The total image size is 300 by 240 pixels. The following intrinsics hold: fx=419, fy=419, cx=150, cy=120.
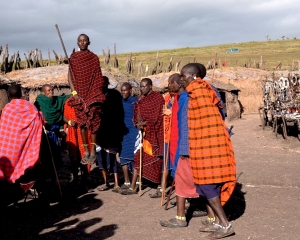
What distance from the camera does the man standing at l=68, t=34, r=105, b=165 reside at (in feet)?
21.4

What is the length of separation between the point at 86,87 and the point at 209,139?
8.45 ft

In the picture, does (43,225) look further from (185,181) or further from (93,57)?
(93,57)

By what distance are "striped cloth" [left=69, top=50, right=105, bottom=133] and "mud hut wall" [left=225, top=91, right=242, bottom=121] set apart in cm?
1504

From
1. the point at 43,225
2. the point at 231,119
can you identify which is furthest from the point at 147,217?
the point at 231,119

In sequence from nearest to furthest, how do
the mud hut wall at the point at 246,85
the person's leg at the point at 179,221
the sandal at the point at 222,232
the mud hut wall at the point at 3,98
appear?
1. the sandal at the point at 222,232
2. the person's leg at the point at 179,221
3. the mud hut wall at the point at 3,98
4. the mud hut wall at the point at 246,85

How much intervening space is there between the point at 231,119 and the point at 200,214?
51.0 feet

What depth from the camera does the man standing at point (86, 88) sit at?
6508 millimetres

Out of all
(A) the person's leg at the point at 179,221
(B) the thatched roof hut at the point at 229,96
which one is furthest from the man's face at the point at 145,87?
(B) the thatched roof hut at the point at 229,96

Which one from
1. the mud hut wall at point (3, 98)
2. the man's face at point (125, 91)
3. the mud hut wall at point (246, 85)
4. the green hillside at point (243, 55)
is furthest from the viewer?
the green hillside at point (243, 55)

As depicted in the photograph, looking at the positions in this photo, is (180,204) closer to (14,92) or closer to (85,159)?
(85,159)

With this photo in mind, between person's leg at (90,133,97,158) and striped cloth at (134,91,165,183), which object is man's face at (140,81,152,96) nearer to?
striped cloth at (134,91,165,183)

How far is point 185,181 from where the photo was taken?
516 centimetres

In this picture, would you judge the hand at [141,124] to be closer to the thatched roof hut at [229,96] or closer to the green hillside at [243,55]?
the thatched roof hut at [229,96]

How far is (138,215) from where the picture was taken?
5984mm
